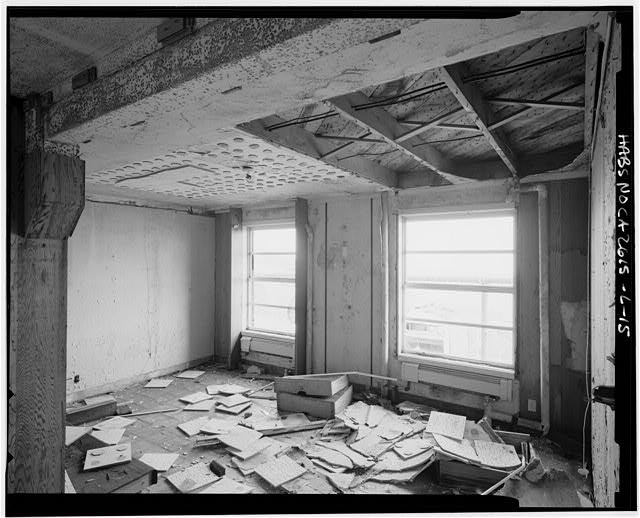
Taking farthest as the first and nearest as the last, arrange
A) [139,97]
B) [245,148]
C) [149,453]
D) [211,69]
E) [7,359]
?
[149,453]
[245,148]
[7,359]
[139,97]
[211,69]

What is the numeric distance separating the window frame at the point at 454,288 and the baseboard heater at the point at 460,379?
1.7 inches

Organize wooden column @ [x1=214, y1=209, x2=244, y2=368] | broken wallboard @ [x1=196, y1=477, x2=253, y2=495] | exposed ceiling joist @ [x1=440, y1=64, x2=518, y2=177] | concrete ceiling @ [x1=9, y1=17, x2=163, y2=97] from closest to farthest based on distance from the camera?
concrete ceiling @ [x1=9, y1=17, x2=163, y2=97]
exposed ceiling joist @ [x1=440, y1=64, x2=518, y2=177]
broken wallboard @ [x1=196, y1=477, x2=253, y2=495]
wooden column @ [x1=214, y1=209, x2=244, y2=368]

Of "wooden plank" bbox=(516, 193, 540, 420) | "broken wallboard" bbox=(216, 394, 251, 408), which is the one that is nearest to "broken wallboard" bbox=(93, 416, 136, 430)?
"broken wallboard" bbox=(216, 394, 251, 408)

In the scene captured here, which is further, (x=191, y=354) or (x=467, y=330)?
(x=191, y=354)

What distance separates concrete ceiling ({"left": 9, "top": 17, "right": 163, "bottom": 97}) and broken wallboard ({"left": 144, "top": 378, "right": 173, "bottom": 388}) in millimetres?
4079

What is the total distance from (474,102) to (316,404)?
3209mm

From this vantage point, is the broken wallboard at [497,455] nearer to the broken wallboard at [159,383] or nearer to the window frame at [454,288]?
the window frame at [454,288]

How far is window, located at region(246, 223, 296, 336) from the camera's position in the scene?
18.2 ft

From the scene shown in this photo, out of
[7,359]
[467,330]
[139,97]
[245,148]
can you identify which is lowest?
[467,330]

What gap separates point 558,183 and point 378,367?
2.72 meters

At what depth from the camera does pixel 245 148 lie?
2797 mm

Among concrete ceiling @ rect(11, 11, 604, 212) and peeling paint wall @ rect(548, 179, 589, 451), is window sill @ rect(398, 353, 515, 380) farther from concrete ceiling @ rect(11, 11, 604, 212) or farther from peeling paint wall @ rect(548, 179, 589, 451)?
concrete ceiling @ rect(11, 11, 604, 212)

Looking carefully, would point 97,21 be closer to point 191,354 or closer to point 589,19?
point 589,19

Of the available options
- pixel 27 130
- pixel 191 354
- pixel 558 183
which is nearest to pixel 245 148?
pixel 27 130
